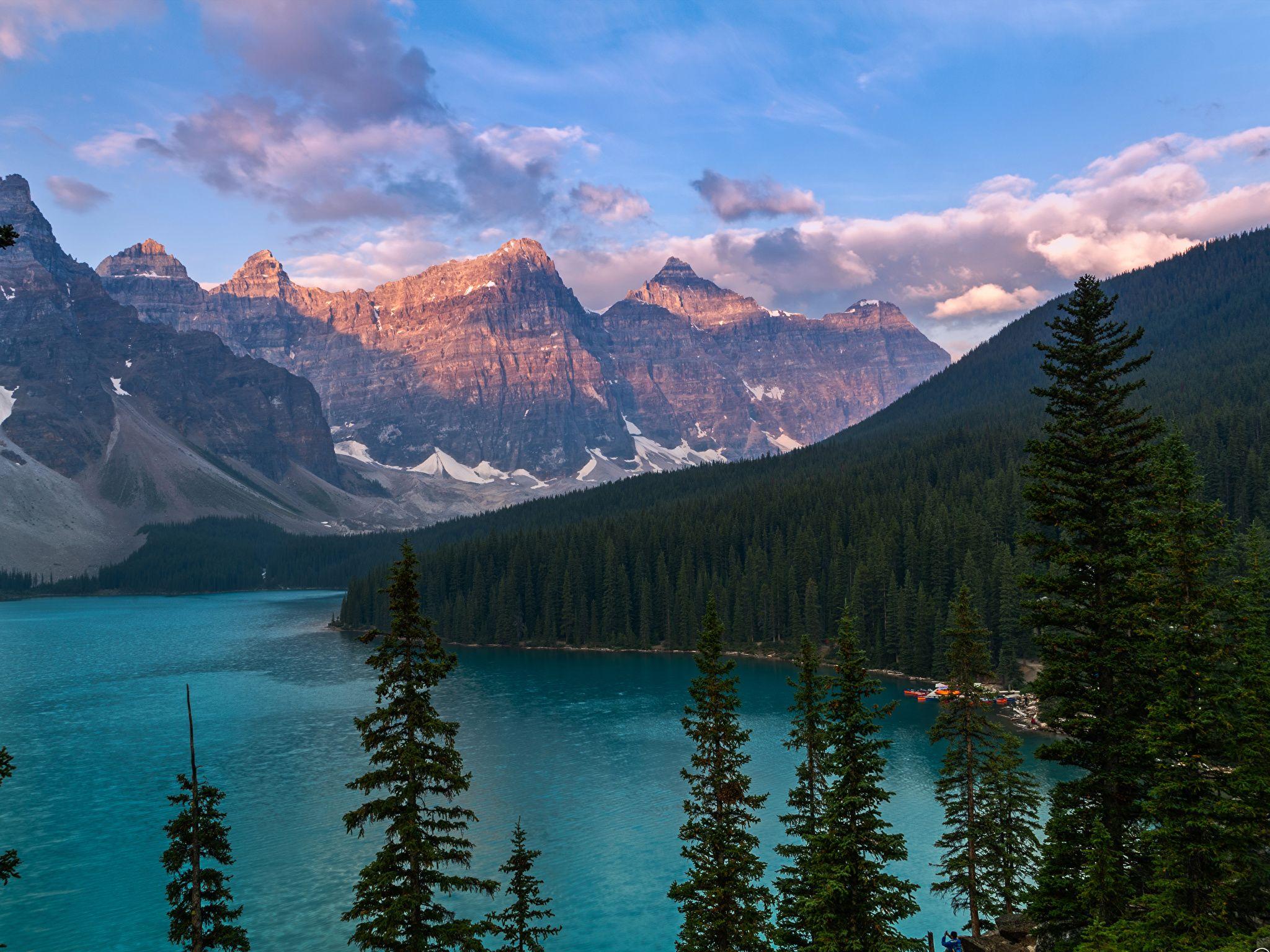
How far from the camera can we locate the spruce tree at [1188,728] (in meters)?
22.2

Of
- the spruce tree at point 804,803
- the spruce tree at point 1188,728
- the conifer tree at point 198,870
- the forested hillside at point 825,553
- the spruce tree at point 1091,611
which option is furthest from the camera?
the forested hillside at point 825,553

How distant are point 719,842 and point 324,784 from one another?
195ft

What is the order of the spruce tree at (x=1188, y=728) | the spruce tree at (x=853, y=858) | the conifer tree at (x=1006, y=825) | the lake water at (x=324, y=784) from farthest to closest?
1. the lake water at (x=324, y=784)
2. the conifer tree at (x=1006, y=825)
3. the spruce tree at (x=853, y=858)
4. the spruce tree at (x=1188, y=728)

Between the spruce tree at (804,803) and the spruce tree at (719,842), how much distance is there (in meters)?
0.85

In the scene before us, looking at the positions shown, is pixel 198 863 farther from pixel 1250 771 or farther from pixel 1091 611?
pixel 1250 771

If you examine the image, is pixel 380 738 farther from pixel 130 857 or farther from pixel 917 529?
pixel 917 529

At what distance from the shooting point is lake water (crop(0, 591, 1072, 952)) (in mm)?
52531

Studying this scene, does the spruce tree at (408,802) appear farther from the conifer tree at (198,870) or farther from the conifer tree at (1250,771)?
the conifer tree at (1250,771)

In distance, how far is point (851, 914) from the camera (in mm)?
25531

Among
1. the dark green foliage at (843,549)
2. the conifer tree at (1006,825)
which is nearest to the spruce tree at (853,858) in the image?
the conifer tree at (1006,825)

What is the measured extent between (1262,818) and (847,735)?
34.3 feet

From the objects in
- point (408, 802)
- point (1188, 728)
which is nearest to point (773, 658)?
point (408, 802)

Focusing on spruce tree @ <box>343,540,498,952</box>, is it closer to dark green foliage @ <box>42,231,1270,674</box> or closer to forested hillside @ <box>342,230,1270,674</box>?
dark green foliage @ <box>42,231,1270,674</box>

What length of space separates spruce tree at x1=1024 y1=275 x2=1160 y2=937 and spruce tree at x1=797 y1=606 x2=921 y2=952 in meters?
4.37
